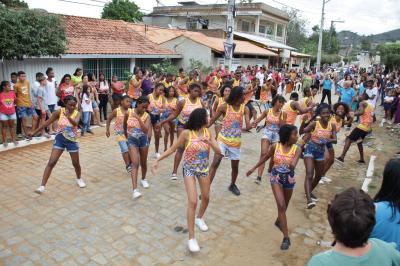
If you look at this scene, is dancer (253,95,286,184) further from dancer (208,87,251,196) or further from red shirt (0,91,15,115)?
red shirt (0,91,15,115)

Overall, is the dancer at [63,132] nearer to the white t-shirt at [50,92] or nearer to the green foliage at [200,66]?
the white t-shirt at [50,92]

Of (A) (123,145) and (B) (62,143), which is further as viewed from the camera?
(A) (123,145)

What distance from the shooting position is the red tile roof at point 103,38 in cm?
1562

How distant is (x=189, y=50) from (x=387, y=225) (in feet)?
67.7

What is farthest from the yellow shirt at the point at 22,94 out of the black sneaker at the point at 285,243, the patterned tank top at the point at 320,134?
the black sneaker at the point at 285,243

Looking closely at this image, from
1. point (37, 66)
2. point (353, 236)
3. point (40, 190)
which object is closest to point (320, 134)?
point (353, 236)

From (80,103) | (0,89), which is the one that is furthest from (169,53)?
(0,89)

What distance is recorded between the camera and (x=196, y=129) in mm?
4504

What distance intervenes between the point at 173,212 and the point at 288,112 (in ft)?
10.7

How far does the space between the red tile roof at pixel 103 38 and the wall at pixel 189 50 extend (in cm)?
130

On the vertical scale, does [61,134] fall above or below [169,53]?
below

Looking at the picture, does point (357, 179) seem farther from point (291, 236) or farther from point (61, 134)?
point (61, 134)

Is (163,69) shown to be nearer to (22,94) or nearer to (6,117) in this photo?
(22,94)

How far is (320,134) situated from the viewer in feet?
19.3
